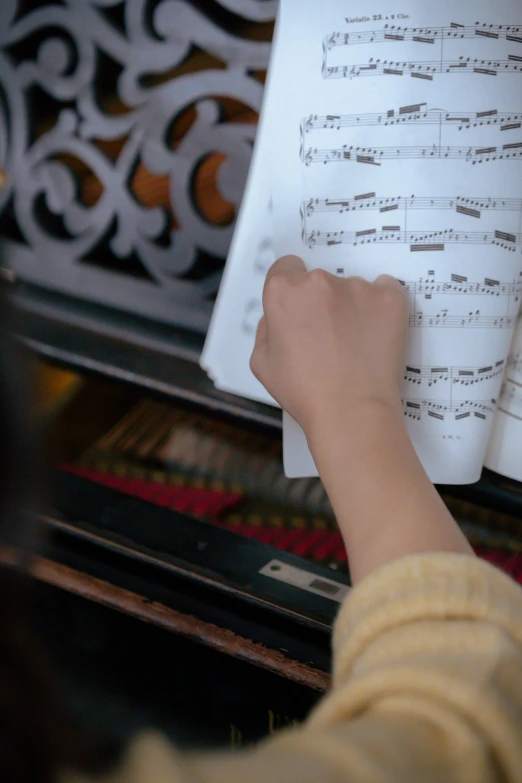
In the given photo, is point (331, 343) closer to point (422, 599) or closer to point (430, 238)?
point (430, 238)

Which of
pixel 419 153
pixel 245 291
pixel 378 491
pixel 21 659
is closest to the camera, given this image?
pixel 21 659

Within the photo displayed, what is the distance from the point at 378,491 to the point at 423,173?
1.11ft

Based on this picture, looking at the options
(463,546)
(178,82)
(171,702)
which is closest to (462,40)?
(178,82)

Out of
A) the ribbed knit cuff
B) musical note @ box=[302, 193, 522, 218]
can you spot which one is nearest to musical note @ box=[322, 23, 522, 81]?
musical note @ box=[302, 193, 522, 218]

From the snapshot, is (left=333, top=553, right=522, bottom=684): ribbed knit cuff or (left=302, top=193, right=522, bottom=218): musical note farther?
(left=302, top=193, right=522, bottom=218): musical note

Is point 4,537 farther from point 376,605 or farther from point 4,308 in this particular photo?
point 376,605

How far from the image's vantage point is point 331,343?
0.71 meters

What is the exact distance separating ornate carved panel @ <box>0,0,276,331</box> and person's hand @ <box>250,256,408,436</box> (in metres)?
0.19

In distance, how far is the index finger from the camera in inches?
30.0

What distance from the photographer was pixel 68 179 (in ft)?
3.12

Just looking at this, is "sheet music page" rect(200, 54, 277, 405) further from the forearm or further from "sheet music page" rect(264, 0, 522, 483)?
the forearm

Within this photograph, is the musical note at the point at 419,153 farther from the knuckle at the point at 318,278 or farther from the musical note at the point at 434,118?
the knuckle at the point at 318,278

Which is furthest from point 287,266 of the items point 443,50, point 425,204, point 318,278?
point 443,50

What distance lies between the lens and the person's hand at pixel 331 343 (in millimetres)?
690
